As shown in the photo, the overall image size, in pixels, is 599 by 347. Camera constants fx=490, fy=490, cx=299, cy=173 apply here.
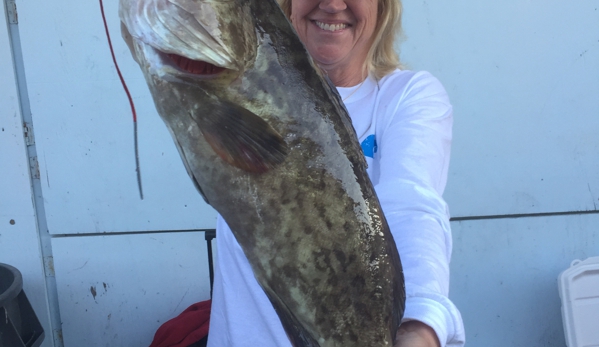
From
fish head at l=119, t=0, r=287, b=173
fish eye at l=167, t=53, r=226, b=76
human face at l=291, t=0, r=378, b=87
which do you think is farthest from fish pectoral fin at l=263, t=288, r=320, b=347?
human face at l=291, t=0, r=378, b=87

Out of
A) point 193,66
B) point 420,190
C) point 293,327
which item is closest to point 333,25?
point 420,190

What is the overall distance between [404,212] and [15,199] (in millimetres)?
2654

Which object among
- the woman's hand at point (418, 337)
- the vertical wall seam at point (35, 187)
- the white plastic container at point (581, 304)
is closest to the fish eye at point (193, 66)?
the woman's hand at point (418, 337)

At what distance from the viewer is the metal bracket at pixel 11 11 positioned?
112 inches

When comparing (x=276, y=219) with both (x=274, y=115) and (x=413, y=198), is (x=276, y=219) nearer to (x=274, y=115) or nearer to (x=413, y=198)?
(x=274, y=115)

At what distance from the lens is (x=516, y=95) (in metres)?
3.03

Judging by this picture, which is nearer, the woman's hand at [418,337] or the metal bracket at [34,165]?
the woman's hand at [418,337]

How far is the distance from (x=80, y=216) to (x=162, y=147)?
663 millimetres

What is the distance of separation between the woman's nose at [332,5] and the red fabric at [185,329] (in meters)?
1.87

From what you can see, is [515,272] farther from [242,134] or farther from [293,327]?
[242,134]

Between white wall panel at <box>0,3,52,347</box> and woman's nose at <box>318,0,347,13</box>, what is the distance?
2.18 meters

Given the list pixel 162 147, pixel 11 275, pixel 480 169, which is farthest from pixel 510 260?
pixel 11 275

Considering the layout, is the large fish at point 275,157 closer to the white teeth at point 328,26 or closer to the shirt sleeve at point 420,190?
the shirt sleeve at point 420,190

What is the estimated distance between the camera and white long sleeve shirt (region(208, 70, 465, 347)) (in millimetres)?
1157
